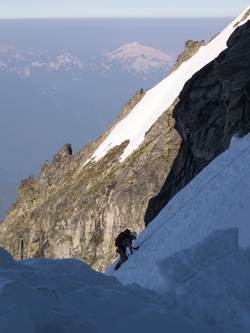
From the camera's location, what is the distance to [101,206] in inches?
1902

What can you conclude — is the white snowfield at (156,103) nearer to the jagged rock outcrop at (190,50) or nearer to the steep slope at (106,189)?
the steep slope at (106,189)

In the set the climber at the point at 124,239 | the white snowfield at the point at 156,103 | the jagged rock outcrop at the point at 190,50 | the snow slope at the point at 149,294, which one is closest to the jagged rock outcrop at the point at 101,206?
the white snowfield at the point at 156,103

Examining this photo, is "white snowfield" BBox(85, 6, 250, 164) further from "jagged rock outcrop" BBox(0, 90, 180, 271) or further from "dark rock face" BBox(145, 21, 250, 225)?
"dark rock face" BBox(145, 21, 250, 225)

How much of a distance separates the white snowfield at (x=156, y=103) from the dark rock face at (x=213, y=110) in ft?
68.2

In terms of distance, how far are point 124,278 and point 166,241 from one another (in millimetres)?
3206

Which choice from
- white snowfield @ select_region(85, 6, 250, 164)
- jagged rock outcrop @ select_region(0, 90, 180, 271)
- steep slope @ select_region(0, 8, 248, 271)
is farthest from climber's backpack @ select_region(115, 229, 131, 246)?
white snowfield @ select_region(85, 6, 250, 164)

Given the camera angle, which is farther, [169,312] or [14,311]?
[169,312]

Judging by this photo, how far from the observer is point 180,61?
8200 centimetres

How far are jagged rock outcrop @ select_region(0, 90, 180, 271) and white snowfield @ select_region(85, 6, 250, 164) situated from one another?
3.14 metres

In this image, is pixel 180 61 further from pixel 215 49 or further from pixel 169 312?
pixel 169 312

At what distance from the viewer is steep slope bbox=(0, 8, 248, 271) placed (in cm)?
4575

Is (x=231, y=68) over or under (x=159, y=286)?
over

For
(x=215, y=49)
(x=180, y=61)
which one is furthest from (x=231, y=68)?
(x=180, y=61)

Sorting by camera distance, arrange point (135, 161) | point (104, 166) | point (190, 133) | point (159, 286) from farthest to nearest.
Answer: point (104, 166), point (135, 161), point (190, 133), point (159, 286)
